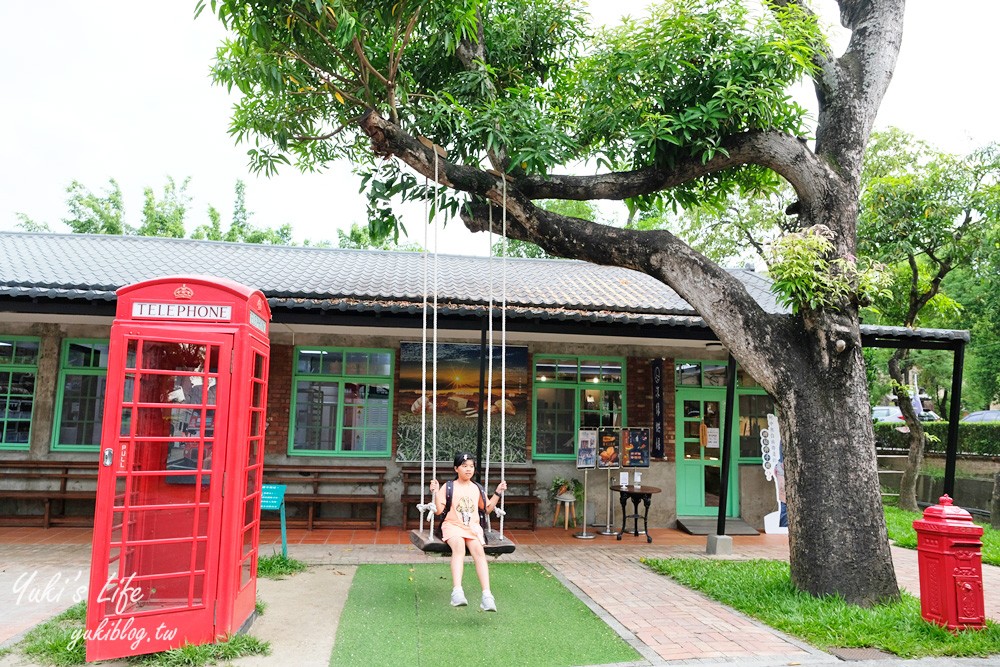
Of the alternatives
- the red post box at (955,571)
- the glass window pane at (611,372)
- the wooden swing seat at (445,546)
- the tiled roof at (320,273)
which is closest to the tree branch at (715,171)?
the tiled roof at (320,273)

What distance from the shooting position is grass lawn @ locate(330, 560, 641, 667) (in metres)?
4.97

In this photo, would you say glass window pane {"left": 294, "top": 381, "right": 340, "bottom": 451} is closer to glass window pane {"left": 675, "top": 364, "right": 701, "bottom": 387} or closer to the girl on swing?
the girl on swing

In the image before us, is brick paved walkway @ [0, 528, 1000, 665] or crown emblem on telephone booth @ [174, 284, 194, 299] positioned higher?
crown emblem on telephone booth @ [174, 284, 194, 299]

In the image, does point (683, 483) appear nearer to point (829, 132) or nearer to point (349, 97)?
point (829, 132)

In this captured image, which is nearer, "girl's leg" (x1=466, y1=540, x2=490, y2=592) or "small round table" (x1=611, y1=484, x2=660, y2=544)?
"girl's leg" (x1=466, y1=540, x2=490, y2=592)

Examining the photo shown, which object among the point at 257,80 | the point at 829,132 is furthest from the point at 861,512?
the point at 257,80

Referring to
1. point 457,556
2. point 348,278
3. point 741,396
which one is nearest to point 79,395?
point 348,278

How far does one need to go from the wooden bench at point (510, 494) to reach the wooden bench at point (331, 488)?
1.32 feet

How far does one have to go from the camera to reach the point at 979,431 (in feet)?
56.6

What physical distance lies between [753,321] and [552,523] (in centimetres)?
569

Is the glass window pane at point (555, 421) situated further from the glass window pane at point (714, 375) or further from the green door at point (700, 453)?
the glass window pane at point (714, 375)

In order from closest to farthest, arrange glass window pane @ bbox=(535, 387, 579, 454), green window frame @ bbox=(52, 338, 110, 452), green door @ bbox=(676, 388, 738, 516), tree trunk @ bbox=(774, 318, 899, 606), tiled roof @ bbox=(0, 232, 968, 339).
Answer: tree trunk @ bbox=(774, 318, 899, 606) → tiled roof @ bbox=(0, 232, 968, 339) → green window frame @ bbox=(52, 338, 110, 452) → glass window pane @ bbox=(535, 387, 579, 454) → green door @ bbox=(676, 388, 738, 516)

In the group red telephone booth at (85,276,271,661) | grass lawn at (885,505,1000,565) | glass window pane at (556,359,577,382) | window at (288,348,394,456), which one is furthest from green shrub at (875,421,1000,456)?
red telephone booth at (85,276,271,661)

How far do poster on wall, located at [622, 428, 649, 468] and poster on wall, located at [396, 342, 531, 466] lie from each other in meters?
1.67
